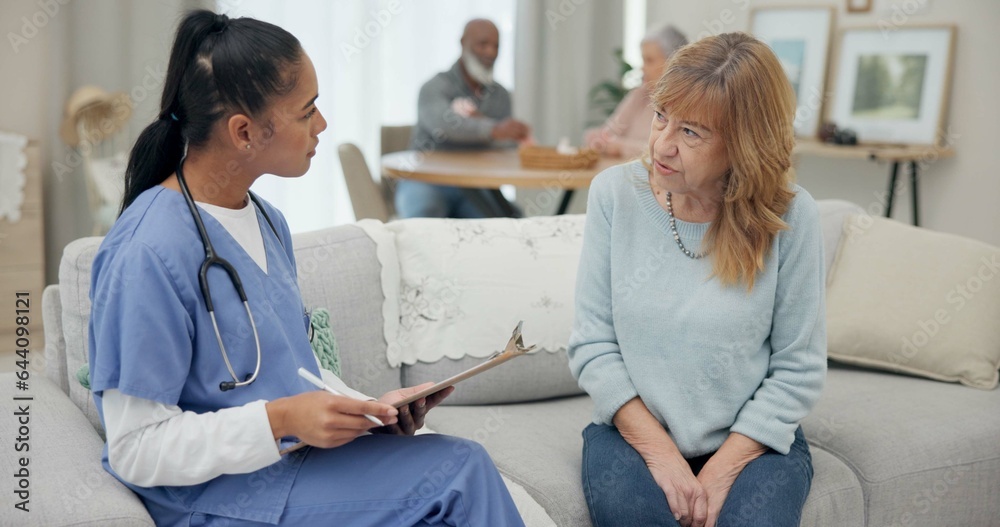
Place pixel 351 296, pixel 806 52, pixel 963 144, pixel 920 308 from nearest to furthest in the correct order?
pixel 351 296 < pixel 920 308 < pixel 963 144 < pixel 806 52

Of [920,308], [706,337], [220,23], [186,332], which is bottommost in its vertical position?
[920,308]

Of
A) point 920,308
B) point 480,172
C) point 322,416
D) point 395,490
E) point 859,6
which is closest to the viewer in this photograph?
point 322,416

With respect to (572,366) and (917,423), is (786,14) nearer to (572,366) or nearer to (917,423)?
(917,423)

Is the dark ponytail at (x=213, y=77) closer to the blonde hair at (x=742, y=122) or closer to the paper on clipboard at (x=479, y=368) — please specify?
the paper on clipboard at (x=479, y=368)

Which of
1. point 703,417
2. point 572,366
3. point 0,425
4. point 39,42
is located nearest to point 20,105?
point 39,42

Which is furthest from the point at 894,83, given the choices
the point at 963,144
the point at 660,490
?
the point at 660,490

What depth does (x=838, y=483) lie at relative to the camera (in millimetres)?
1709

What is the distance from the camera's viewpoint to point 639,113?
13.2 feet

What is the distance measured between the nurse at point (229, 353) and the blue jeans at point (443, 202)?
2.57 meters

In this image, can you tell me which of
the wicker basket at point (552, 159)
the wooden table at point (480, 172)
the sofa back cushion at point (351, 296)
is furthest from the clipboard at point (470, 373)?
the wicker basket at point (552, 159)

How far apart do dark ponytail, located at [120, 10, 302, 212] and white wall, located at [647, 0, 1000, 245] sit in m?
3.99

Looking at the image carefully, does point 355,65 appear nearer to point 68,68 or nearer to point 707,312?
point 68,68

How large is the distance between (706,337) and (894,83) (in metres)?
3.50

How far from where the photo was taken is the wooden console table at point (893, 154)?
13.9 ft
